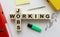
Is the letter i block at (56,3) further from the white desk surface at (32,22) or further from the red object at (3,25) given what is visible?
the red object at (3,25)

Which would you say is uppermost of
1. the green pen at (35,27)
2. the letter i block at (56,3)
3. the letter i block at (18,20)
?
the letter i block at (56,3)

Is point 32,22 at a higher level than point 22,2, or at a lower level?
lower

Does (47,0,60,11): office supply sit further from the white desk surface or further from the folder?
the folder

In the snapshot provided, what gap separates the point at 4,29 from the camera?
3.32ft

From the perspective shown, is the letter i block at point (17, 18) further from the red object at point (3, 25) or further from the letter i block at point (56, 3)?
the letter i block at point (56, 3)

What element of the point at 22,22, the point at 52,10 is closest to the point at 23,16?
the point at 22,22

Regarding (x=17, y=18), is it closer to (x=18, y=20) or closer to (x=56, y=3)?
(x=18, y=20)

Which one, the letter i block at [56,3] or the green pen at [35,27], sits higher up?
the letter i block at [56,3]

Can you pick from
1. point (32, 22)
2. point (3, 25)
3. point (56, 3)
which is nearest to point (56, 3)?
point (56, 3)

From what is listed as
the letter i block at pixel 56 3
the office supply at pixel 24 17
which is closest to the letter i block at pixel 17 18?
the office supply at pixel 24 17

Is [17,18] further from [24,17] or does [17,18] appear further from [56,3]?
[56,3]

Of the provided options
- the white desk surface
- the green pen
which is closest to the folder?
the white desk surface

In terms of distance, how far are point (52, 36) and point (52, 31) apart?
0.09 feet

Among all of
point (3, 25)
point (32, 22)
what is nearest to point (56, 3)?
point (32, 22)
